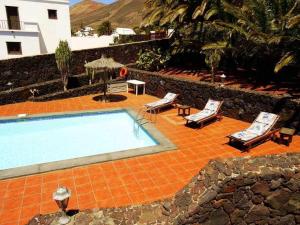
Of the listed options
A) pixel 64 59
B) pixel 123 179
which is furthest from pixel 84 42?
pixel 123 179

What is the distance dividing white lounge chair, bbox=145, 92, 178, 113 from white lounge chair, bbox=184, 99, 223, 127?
242 cm

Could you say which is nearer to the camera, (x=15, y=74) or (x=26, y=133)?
(x=26, y=133)

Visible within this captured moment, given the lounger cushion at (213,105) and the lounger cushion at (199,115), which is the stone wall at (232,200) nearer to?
the lounger cushion at (199,115)

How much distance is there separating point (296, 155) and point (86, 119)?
38.8 ft

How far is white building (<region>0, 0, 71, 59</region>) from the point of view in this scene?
2873 cm

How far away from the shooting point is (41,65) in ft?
69.8

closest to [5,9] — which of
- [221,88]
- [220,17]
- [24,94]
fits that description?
[24,94]

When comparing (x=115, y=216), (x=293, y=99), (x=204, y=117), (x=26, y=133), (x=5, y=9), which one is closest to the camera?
(x=115, y=216)

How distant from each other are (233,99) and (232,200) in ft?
29.7

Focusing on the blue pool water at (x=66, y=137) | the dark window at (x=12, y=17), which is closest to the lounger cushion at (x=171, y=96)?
the blue pool water at (x=66, y=137)

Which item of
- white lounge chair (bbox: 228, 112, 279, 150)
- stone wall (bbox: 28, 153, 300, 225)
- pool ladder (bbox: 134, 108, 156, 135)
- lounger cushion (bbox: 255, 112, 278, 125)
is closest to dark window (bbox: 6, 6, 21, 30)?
pool ladder (bbox: 134, 108, 156, 135)

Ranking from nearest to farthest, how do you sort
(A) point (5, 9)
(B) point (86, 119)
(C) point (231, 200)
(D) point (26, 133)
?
(C) point (231, 200), (D) point (26, 133), (B) point (86, 119), (A) point (5, 9)

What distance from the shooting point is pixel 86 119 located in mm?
15867

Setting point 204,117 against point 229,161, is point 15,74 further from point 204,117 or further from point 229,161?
point 229,161
